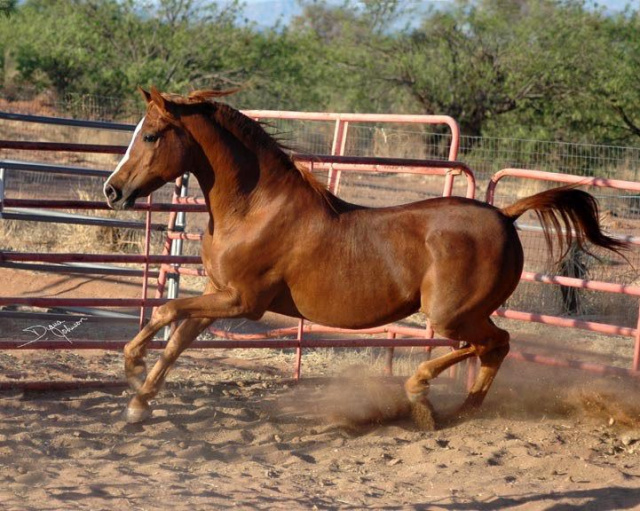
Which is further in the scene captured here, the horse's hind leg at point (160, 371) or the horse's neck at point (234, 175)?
the horse's hind leg at point (160, 371)

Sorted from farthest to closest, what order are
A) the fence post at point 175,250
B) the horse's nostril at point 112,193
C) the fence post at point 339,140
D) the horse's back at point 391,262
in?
1. the fence post at point 175,250
2. the fence post at point 339,140
3. the horse's back at point 391,262
4. the horse's nostril at point 112,193

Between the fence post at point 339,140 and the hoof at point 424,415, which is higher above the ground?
the fence post at point 339,140

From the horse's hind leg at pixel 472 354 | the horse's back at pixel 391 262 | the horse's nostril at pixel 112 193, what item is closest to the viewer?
the horse's nostril at pixel 112 193

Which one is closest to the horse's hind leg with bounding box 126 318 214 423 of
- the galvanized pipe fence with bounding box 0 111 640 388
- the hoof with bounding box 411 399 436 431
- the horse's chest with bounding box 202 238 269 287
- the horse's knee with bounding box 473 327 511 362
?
the horse's chest with bounding box 202 238 269 287

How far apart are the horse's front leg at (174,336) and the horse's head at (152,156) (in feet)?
2.03

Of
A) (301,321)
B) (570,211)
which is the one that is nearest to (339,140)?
(301,321)

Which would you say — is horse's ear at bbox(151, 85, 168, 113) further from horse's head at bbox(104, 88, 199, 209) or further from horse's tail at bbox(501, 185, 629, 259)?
horse's tail at bbox(501, 185, 629, 259)

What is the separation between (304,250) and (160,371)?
3.42 feet

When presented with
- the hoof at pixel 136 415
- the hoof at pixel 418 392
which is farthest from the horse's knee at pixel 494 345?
the hoof at pixel 136 415

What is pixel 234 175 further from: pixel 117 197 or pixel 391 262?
pixel 391 262

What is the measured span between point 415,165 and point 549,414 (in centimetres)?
179

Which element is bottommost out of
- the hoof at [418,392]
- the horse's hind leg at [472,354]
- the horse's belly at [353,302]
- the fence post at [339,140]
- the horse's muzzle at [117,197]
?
the hoof at [418,392]

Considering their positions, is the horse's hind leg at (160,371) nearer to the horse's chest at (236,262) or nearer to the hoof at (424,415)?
the horse's chest at (236,262)

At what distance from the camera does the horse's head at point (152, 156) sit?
497 centimetres
